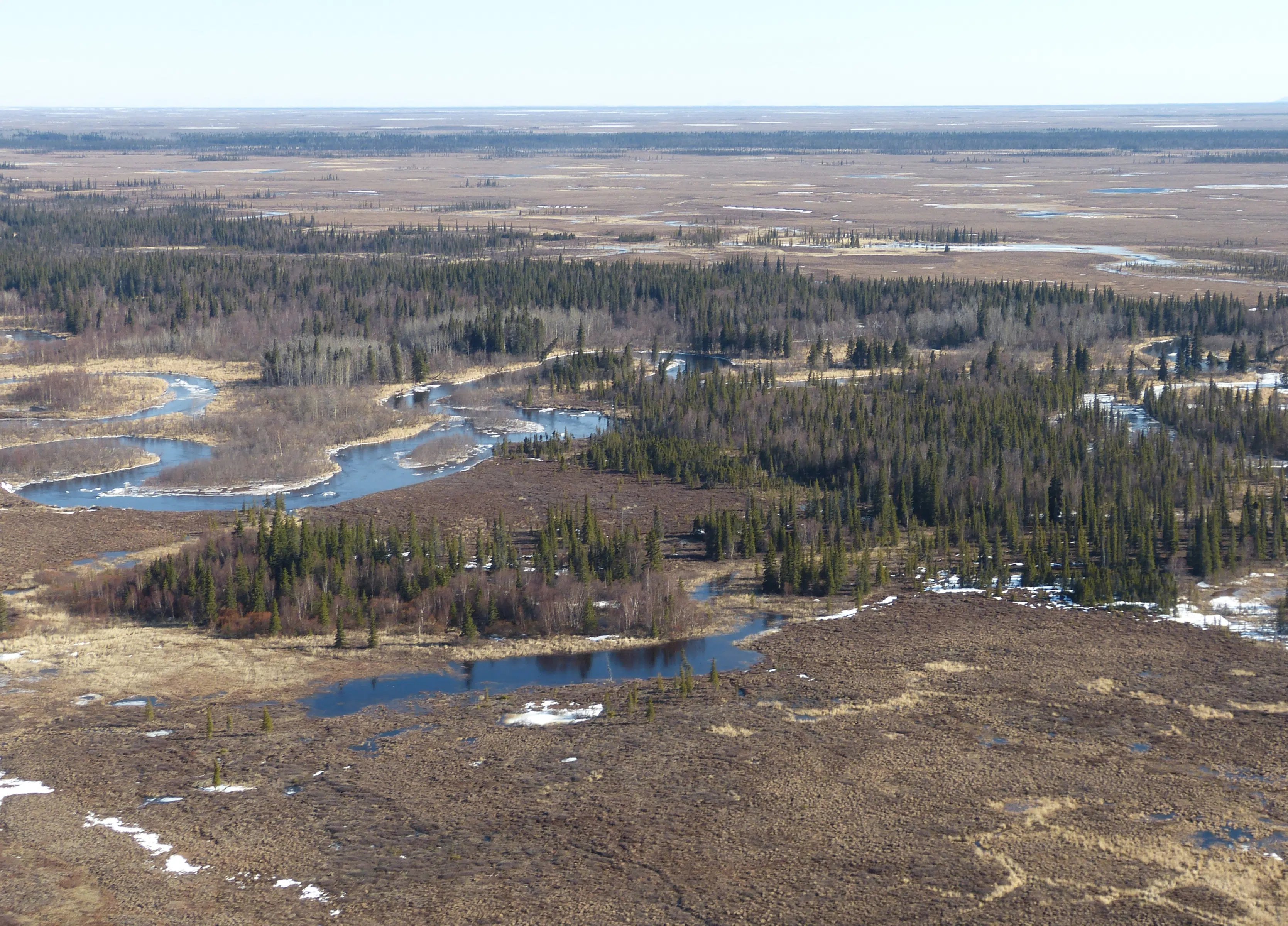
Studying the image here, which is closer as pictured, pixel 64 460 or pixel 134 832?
pixel 134 832

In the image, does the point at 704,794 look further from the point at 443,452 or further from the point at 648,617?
the point at 443,452

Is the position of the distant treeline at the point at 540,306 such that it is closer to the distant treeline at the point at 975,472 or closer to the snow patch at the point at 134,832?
the distant treeline at the point at 975,472

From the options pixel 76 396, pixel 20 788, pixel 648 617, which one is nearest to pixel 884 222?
pixel 76 396

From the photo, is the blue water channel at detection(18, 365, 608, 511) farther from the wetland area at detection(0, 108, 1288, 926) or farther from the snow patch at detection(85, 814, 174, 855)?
the snow patch at detection(85, 814, 174, 855)

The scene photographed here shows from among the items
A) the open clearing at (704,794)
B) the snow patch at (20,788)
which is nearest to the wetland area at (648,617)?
the open clearing at (704,794)

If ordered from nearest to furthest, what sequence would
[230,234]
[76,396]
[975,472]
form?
[975,472]
[76,396]
[230,234]

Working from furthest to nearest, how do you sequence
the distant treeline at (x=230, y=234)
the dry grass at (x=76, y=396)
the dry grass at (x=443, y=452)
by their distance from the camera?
the distant treeline at (x=230, y=234), the dry grass at (x=76, y=396), the dry grass at (x=443, y=452)

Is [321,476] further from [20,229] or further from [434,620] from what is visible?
[20,229]

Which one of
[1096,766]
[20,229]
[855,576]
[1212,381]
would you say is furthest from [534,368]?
[20,229]

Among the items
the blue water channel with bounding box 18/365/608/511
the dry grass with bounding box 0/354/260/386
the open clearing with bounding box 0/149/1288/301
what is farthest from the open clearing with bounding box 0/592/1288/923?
the open clearing with bounding box 0/149/1288/301

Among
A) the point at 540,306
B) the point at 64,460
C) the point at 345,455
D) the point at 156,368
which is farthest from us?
the point at 540,306

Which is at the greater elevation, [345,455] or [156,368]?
[156,368]
